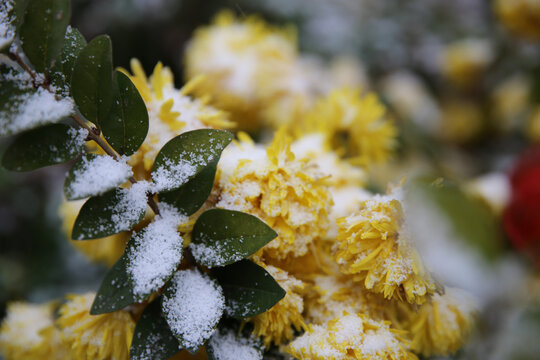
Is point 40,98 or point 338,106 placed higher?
point 40,98

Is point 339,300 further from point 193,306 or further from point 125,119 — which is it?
point 125,119

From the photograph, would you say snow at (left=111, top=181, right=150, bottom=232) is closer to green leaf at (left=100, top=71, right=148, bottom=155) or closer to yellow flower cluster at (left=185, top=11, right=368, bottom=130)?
green leaf at (left=100, top=71, right=148, bottom=155)

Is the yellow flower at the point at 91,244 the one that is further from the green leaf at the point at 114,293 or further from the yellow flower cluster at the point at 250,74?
the yellow flower cluster at the point at 250,74

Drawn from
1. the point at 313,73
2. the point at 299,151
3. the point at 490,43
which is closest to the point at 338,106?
the point at 299,151

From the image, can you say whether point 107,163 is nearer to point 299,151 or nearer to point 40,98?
point 40,98

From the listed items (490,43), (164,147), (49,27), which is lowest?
(490,43)

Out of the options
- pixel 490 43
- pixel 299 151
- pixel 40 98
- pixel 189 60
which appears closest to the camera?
pixel 40 98

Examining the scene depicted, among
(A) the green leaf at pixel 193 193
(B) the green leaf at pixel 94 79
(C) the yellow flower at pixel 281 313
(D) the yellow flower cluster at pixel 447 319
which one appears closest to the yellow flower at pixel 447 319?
(D) the yellow flower cluster at pixel 447 319
